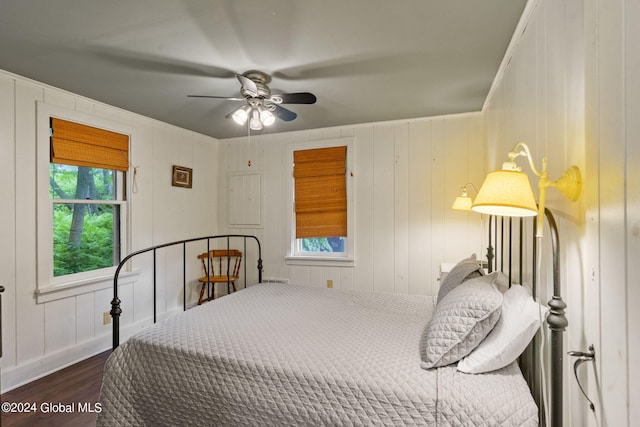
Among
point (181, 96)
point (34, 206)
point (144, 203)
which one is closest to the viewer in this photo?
point (34, 206)

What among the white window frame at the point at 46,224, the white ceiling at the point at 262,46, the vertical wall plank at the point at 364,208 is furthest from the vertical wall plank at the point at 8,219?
the vertical wall plank at the point at 364,208

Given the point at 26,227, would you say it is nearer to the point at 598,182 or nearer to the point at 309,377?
the point at 309,377

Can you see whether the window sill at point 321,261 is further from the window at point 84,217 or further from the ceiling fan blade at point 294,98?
the ceiling fan blade at point 294,98

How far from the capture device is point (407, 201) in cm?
367

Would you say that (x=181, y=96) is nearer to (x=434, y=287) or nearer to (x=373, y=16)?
(x=373, y=16)

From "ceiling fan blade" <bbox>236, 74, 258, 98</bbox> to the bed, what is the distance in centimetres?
153

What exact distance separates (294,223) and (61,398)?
8.92 feet

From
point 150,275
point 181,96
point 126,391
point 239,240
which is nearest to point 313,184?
point 239,240

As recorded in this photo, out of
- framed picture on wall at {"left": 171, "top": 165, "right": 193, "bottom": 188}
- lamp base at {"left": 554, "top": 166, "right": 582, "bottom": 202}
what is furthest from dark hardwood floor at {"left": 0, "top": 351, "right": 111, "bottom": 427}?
lamp base at {"left": 554, "top": 166, "right": 582, "bottom": 202}

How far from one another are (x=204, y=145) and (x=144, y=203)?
1229mm

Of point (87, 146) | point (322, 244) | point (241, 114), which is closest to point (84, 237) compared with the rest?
point (87, 146)

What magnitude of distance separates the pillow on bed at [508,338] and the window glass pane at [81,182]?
132 inches

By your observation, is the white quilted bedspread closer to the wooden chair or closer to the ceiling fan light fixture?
the ceiling fan light fixture

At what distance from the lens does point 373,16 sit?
1.74 metres
